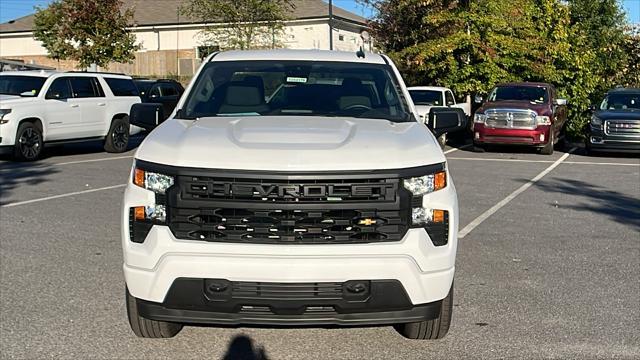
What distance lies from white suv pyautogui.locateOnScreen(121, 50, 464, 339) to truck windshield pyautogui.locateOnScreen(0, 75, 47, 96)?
41.4 feet

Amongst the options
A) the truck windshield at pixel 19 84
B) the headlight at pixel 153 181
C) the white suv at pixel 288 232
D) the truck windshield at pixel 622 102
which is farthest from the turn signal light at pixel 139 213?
the truck windshield at pixel 622 102

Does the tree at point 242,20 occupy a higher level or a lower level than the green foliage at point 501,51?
higher

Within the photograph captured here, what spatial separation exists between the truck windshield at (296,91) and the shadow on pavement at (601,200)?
4.71 metres

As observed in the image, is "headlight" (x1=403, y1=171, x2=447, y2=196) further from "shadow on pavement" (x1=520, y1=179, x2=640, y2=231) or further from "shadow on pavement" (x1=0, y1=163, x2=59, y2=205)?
"shadow on pavement" (x1=0, y1=163, x2=59, y2=205)

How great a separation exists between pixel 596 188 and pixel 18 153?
11212 mm

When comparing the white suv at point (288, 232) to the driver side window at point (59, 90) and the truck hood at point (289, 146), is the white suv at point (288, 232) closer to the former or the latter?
the truck hood at point (289, 146)

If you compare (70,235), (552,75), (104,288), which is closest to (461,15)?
(552,75)

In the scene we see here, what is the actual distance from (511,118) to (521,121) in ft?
0.84

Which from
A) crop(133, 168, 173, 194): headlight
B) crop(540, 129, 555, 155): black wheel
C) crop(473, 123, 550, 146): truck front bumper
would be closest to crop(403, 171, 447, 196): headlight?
crop(133, 168, 173, 194): headlight

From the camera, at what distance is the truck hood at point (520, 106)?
18.5 meters

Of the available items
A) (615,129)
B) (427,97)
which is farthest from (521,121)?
(427,97)

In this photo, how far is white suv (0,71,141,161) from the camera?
49.1ft

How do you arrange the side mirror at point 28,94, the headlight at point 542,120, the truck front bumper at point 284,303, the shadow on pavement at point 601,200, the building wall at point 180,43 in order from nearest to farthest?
the truck front bumper at point 284,303, the shadow on pavement at point 601,200, the side mirror at point 28,94, the headlight at point 542,120, the building wall at point 180,43

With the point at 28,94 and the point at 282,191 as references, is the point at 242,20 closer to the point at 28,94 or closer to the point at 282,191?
the point at 28,94
